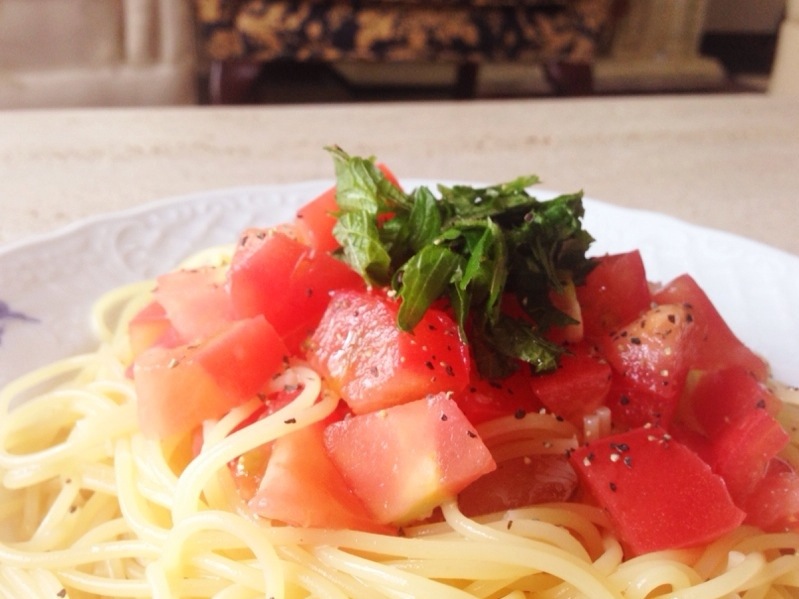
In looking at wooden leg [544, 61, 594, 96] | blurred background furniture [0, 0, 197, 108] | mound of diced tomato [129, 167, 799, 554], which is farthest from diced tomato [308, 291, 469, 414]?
wooden leg [544, 61, 594, 96]

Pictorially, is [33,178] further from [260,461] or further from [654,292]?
[654,292]

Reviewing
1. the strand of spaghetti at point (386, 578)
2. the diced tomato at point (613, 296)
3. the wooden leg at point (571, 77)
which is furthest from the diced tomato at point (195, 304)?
the wooden leg at point (571, 77)

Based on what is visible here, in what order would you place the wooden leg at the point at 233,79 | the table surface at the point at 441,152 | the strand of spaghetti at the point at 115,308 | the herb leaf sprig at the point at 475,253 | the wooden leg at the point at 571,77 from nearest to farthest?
1. the herb leaf sprig at the point at 475,253
2. the strand of spaghetti at the point at 115,308
3. the table surface at the point at 441,152
4. the wooden leg at the point at 233,79
5. the wooden leg at the point at 571,77

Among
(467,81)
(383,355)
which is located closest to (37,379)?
(383,355)

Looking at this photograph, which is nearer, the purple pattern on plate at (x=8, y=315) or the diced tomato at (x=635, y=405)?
the diced tomato at (x=635, y=405)

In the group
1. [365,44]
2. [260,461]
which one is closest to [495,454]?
[260,461]

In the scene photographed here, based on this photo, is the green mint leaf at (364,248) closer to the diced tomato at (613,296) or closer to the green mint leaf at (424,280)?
the green mint leaf at (424,280)
